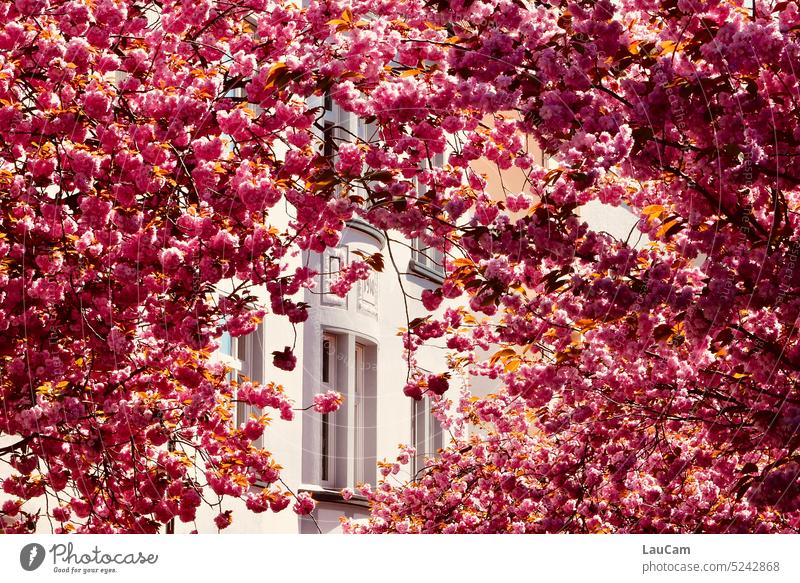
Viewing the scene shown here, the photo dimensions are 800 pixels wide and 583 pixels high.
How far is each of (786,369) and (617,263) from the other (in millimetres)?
1215

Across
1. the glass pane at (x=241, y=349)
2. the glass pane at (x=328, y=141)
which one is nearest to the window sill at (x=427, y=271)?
the glass pane at (x=241, y=349)

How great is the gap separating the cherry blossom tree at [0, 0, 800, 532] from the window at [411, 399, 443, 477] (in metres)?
9.82

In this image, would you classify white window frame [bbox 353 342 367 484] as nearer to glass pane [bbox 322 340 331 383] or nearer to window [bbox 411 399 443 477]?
glass pane [bbox 322 340 331 383]

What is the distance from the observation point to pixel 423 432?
18.7m

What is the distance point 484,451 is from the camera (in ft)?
41.8

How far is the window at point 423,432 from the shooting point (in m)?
18.4

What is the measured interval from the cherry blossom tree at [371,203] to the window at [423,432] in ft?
32.2

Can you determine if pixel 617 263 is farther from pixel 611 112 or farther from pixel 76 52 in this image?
pixel 76 52

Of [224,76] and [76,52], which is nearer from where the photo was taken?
[76,52]

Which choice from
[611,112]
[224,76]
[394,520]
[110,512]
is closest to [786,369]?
[611,112]

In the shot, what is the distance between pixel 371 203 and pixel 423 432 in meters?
12.1

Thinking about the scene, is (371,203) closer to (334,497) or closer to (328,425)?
(334,497)

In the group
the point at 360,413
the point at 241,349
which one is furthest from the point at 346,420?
the point at 241,349

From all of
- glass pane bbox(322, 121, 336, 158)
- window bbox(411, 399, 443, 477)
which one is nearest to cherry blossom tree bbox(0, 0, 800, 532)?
glass pane bbox(322, 121, 336, 158)
